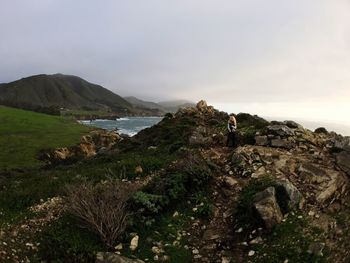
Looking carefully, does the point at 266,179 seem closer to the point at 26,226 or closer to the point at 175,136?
the point at 26,226

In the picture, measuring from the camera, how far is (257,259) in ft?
39.9

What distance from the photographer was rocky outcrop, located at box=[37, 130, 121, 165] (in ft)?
131

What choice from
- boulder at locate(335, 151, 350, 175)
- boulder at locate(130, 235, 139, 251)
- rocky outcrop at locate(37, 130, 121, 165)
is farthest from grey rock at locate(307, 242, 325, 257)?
rocky outcrop at locate(37, 130, 121, 165)

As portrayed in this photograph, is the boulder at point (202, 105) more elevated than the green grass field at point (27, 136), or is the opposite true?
the boulder at point (202, 105)

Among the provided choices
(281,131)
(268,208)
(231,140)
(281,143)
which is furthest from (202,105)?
(268,208)

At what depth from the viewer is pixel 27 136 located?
5566cm

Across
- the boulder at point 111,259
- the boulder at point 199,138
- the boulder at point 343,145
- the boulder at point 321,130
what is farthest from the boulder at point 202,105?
the boulder at point 111,259

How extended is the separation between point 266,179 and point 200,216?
3008 mm

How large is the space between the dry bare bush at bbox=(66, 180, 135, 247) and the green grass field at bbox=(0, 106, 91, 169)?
26166 mm

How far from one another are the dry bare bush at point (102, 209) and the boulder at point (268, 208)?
427 centimetres

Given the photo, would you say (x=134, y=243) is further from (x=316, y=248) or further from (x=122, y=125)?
(x=122, y=125)

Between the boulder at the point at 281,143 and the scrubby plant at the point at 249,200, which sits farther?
the boulder at the point at 281,143

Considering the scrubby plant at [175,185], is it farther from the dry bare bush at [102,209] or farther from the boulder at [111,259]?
the boulder at [111,259]

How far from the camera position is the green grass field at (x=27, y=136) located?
138ft
